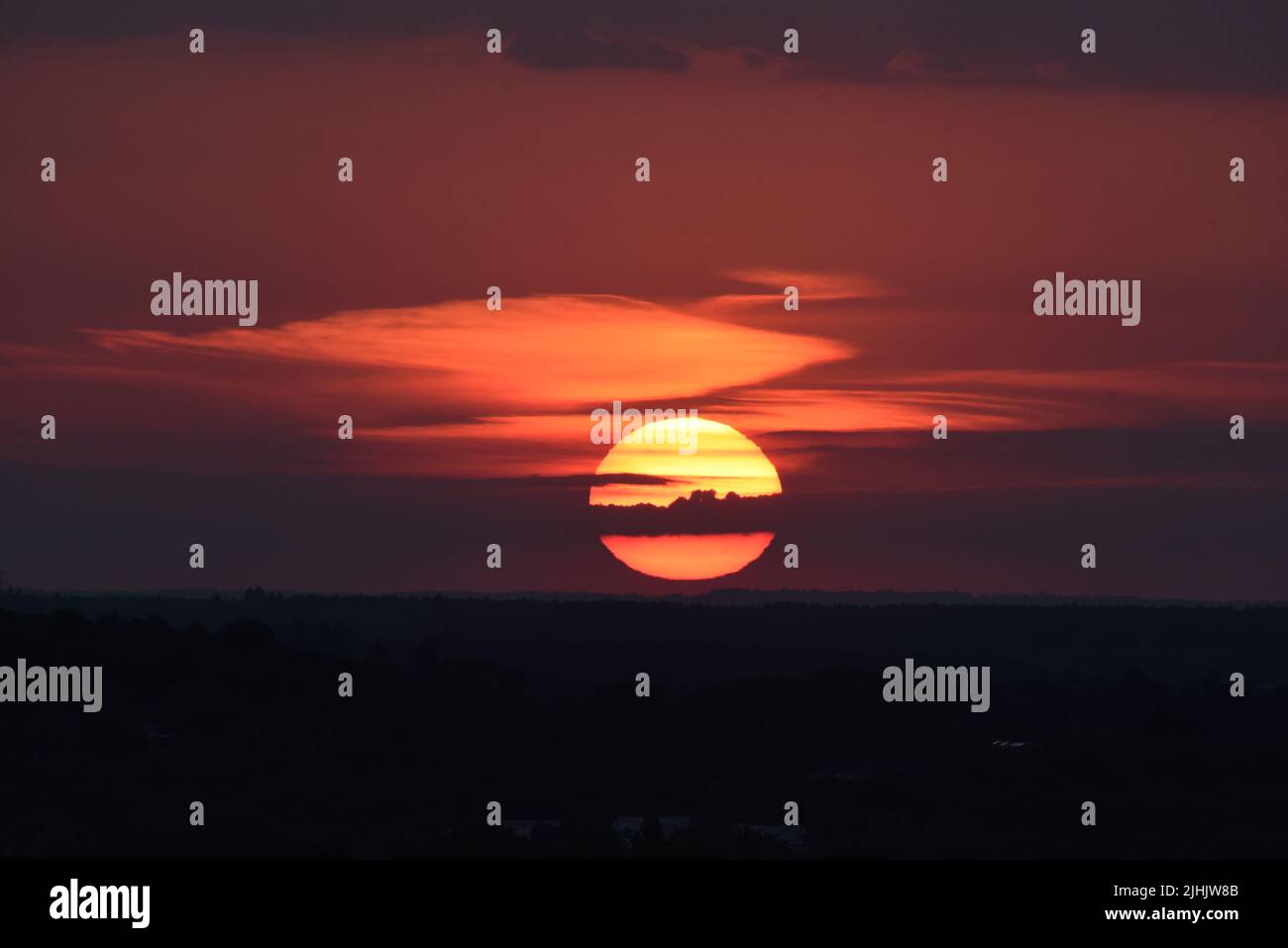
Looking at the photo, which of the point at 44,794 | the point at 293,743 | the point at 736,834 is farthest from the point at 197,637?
the point at 736,834

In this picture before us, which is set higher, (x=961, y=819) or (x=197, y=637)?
(x=197, y=637)

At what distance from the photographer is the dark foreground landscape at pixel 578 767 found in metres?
106

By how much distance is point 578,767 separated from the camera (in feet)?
414

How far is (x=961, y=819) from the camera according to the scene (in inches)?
4414

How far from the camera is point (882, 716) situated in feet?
470

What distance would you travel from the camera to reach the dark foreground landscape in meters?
106

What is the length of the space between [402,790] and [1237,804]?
4795 cm
